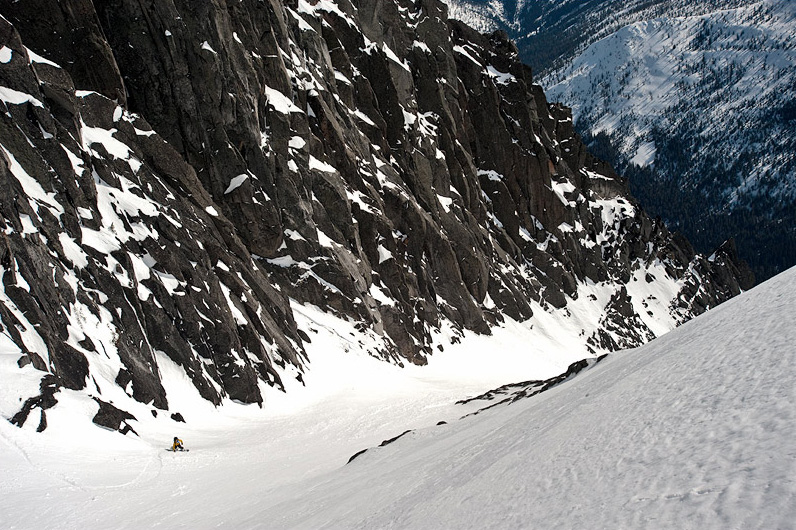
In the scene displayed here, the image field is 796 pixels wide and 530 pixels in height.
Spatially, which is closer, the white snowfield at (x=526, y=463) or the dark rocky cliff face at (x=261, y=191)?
the white snowfield at (x=526, y=463)

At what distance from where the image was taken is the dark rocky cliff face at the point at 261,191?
3434 cm

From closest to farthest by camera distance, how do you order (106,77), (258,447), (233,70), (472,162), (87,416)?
1. (87,416)
2. (258,447)
3. (106,77)
4. (233,70)
5. (472,162)

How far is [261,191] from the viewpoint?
2334 inches

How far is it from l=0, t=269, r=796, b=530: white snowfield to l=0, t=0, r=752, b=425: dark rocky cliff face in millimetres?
4531

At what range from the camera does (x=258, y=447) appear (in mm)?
31344

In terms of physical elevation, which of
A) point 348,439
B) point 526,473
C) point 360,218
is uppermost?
point 360,218

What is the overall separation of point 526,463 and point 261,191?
5271cm

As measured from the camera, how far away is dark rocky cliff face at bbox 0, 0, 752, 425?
1352 inches

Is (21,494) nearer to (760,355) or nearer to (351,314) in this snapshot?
(760,355)

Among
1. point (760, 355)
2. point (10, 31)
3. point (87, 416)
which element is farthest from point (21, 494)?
point (10, 31)

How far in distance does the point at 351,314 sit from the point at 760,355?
54.3 meters

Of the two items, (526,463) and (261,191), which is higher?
(261,191)

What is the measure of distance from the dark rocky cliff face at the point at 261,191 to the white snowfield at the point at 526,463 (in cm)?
453

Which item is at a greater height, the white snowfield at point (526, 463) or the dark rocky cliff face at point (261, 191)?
the dark rocky cliff face at point (261, 191)
